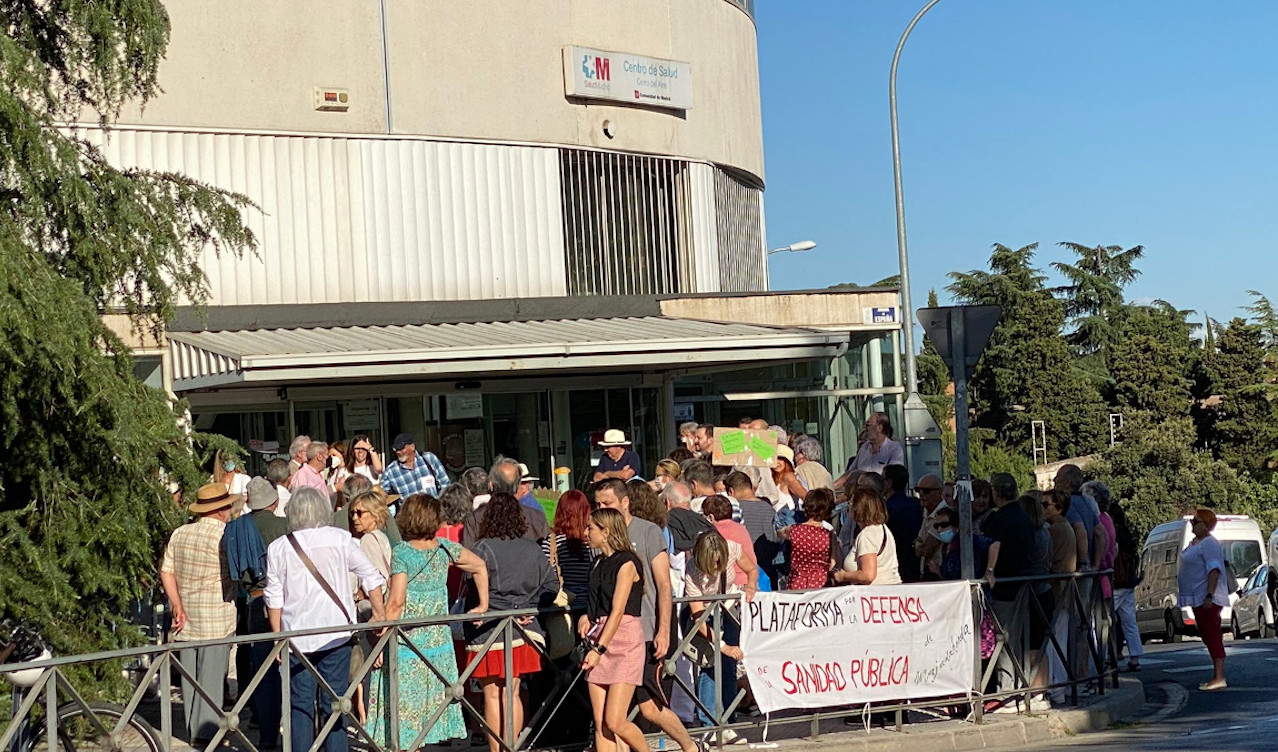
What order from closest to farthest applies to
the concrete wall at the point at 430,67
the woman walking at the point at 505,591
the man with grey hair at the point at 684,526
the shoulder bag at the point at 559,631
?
the woman walking at the point at 505,591
the shoulder bag at the point at 559,631
the man with grey hair at the point at 684,526
the concrete wall at the point at 430,67

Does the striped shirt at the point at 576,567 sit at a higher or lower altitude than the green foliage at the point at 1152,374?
lower

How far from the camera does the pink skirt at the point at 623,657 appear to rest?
935 centimetres

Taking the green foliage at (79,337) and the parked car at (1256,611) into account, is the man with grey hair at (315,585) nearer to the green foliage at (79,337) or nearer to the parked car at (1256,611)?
the green foliage at (79,337)

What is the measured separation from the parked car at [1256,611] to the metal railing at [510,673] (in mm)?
19652

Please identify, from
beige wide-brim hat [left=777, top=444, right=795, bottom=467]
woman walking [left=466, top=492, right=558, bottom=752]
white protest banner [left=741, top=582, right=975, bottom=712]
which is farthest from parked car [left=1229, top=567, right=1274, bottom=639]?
woman walking [left=466, top=492, right=558, bottom=752]

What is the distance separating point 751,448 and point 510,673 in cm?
577

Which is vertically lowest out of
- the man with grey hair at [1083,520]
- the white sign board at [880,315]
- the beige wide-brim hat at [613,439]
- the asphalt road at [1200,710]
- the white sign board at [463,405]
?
the asphalt road at [1200,710]

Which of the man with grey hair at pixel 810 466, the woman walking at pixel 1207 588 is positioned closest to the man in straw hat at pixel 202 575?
the man with grey hair at pixel 810 466

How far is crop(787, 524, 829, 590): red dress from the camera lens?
37.7 feet

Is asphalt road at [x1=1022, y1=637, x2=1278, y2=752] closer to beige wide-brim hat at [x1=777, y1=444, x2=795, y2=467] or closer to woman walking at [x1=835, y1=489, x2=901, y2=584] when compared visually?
woman walking at [x1=835, y1=489, x2=901, y2=584]

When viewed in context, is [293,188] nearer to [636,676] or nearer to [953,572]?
[953,572]

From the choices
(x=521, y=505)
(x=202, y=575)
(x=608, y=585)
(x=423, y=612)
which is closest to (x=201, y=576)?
(x=202, y=575)

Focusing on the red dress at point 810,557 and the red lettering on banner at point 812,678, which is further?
the red dress at point 810,557

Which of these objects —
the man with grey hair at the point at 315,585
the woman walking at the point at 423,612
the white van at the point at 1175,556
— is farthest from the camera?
the white van at the point at 1175,556
